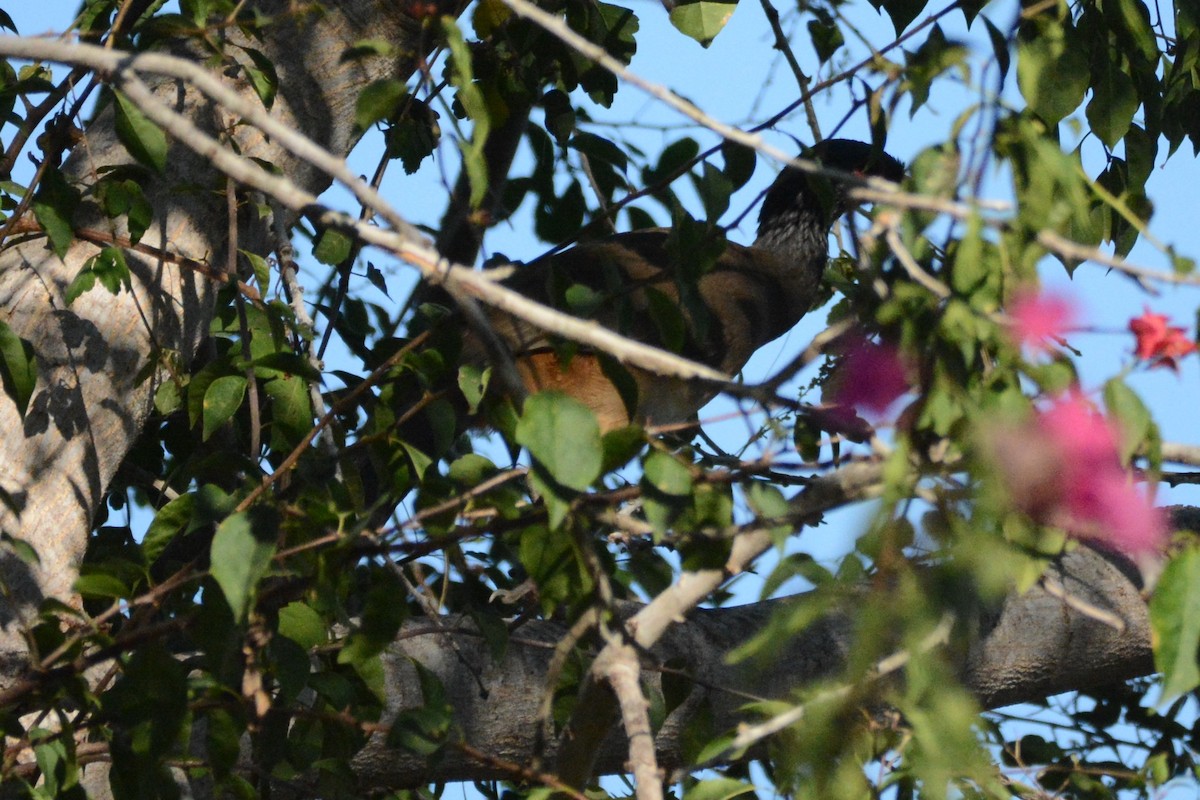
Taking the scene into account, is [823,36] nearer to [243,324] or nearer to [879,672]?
[243,324]

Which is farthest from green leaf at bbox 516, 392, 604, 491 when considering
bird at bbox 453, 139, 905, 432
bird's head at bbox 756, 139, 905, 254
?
bird's head at bbox 756, 139, 905, 254

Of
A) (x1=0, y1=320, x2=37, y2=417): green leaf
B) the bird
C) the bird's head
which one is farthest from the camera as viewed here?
the bird's head

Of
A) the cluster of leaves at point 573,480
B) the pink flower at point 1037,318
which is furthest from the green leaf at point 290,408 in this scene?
the pink flower at point 1037,318

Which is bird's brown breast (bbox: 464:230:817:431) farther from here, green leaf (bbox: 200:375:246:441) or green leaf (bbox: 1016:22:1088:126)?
green leaf (bbox: 1016:22:1088:126)

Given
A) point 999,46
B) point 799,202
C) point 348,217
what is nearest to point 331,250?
point 348,217

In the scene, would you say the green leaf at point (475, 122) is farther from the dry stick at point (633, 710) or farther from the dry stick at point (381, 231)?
the dry stick at point (633, 710)

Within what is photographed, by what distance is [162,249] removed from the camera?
7.47 feet

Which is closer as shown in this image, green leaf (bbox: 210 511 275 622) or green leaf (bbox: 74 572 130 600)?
green leaf (bbox: 210 511 275 622)

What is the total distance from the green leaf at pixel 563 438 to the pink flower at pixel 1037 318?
1.14 feet

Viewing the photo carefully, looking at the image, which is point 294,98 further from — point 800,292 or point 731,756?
point 800,292

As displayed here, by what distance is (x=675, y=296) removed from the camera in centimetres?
338

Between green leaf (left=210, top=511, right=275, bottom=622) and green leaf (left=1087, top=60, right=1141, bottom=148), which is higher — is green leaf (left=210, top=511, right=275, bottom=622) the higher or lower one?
→ the lower one

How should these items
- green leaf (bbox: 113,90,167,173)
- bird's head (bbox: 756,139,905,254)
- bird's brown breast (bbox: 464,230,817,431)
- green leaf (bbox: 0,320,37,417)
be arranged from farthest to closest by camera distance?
bird's head (bbox: 756,139,905,254) < bird's brown breast (bbox: 464,230,817,431) < green leaf (bbox: 0,320,37,417) < green leaf (bbox: 113,90,167,173)

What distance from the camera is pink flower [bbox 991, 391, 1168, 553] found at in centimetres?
92
